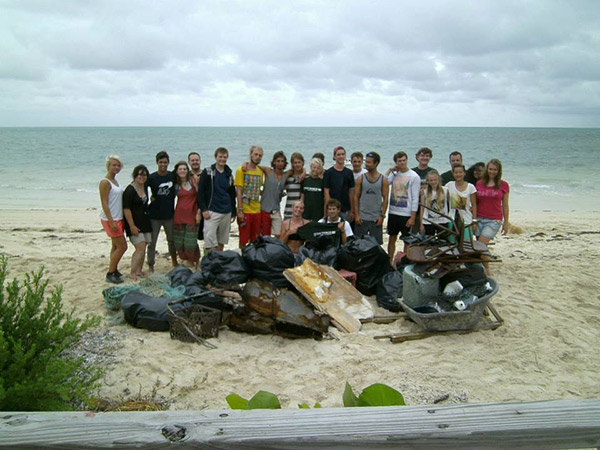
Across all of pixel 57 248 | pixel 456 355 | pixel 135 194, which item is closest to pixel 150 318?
pixel 135 194

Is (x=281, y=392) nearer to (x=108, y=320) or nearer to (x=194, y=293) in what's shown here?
(x=194, y=293)

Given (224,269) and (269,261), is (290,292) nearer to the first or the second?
(269,261)

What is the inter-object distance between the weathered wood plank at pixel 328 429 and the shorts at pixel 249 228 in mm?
4685

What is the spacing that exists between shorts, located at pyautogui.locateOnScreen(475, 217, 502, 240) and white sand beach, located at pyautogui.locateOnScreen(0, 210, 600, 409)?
2.23 feet

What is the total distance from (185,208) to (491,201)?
12.8 feet

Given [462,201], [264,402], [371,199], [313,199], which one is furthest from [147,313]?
[462,201]

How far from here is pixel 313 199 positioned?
573cm

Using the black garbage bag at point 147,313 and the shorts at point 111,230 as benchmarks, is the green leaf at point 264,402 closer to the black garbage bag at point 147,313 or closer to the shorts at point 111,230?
the black garbage bag at point 147,313

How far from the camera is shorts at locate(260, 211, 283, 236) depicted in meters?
5.98

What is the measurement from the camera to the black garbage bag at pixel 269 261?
15.4 ft

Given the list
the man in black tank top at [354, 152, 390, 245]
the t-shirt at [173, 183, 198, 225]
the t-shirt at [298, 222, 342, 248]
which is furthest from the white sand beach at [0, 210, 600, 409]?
the man in black tank top at [354, 152, 390, 245]

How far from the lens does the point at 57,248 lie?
7.66 metres

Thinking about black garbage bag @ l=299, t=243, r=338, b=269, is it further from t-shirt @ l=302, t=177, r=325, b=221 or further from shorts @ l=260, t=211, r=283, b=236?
shorts @ l=260, t=211, r=283, b=236

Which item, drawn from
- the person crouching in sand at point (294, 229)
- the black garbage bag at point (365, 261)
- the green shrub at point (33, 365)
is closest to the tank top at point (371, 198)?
the black garbage bag at point (365, 261)
